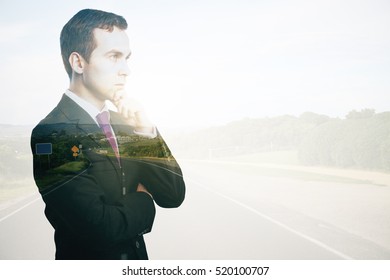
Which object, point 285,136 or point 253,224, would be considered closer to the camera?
point 285,136

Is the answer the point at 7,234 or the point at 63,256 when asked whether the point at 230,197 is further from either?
the point at 63,256

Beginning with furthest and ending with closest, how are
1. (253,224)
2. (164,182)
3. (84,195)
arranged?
(253,224) → (164,182) → (84,195)

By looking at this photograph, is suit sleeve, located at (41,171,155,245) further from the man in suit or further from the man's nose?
the man's nose

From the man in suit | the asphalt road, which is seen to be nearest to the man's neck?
the man in suit

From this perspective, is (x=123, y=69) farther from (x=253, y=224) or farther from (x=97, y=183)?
(x=253, y=224)

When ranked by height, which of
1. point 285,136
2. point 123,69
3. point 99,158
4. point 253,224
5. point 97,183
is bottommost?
point 253,224

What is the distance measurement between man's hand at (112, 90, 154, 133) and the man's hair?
0.45 meters

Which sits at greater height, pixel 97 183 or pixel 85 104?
pixel 85 104

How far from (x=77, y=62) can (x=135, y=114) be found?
2.05ft

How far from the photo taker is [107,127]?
9.37 feet

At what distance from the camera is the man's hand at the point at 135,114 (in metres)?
2.54

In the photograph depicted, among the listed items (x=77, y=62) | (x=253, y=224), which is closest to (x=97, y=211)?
(x=77, y=62)
